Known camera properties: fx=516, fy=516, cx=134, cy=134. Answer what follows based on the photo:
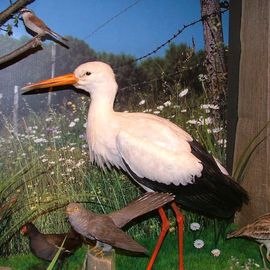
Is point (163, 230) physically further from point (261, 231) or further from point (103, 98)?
point (103, 98)

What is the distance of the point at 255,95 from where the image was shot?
11.1 feet

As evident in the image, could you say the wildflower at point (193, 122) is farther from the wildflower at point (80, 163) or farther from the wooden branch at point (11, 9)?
the wooden branch at point (11, 9)

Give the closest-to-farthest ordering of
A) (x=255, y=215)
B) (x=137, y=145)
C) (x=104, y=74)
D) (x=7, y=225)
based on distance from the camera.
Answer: (x=137, y=145), (x=104, y=74), (x=7, y=225), (x=255, y=215)

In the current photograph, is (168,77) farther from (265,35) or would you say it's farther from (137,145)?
(137,145)

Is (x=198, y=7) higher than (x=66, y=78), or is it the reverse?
(x=198, y=7)

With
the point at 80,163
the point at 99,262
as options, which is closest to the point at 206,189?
the point at 99,262

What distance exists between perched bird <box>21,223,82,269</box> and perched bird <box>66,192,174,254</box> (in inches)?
12.1

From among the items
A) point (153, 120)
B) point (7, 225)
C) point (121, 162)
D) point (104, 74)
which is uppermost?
point (104, 74)

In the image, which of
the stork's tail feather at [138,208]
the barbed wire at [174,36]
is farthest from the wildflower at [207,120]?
the stork's tail feather at [138,208]

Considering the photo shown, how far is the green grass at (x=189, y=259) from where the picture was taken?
317 centimetres

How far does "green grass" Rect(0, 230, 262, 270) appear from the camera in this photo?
3168 millimetres

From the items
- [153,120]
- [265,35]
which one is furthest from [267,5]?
[153,120]

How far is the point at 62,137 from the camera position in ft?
11.2

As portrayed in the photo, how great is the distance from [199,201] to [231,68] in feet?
3.70
